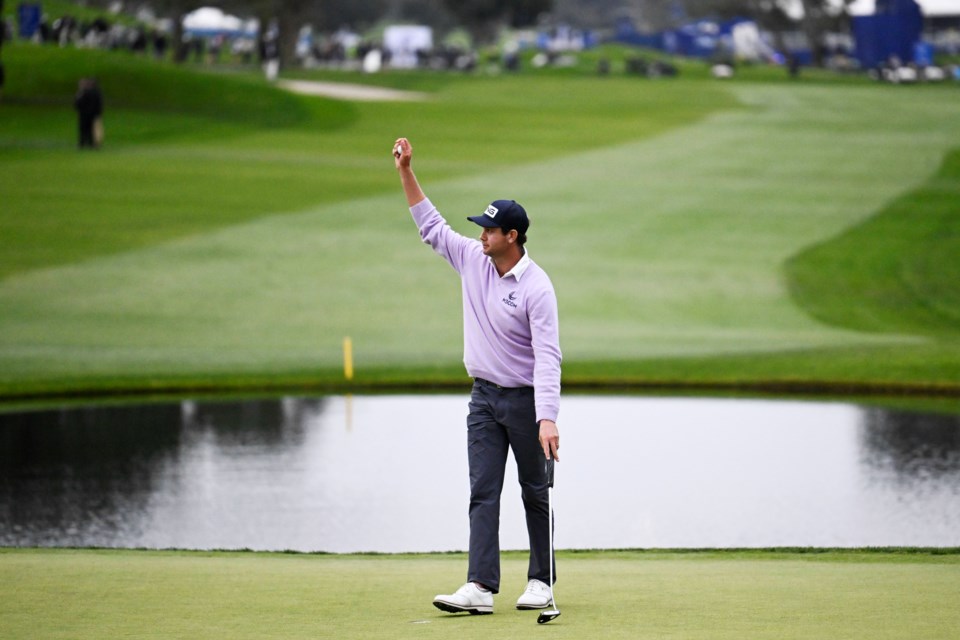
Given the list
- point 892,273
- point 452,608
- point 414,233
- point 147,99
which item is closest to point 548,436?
point 452,608

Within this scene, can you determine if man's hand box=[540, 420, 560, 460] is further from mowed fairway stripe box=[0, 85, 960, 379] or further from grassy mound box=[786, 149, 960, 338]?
grassy mound box=[786, 149, 960, 338]

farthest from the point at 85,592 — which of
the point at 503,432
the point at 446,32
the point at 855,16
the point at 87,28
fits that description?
the point at 446,32

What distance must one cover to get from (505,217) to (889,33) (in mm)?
101269

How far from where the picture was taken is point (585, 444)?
56.0ft

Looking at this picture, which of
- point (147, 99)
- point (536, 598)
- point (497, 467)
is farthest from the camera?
point (147, 99)

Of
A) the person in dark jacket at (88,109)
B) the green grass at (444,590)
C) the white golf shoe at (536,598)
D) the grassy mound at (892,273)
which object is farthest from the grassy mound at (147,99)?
the white golf shoe at (536,598)

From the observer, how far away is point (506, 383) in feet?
26.3

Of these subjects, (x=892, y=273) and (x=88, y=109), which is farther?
(x=88, y=109)

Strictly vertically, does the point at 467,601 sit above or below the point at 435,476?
above

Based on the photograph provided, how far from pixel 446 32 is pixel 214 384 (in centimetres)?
15221

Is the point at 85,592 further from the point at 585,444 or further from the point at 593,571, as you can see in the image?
the point at 585,444

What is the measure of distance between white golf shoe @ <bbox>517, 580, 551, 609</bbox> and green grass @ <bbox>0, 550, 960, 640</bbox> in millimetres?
128

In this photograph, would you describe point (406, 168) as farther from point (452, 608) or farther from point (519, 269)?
point (452, 608)

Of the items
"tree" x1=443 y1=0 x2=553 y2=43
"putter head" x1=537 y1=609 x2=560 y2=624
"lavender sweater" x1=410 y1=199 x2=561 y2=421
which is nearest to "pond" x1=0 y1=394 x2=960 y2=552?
"lavender sweater" x1=410 y1=199 x2=561 y2=421
